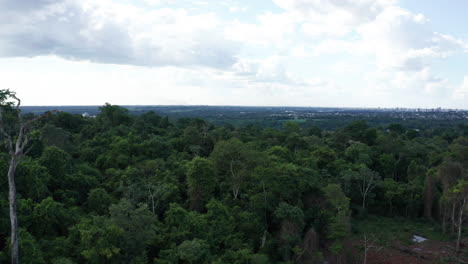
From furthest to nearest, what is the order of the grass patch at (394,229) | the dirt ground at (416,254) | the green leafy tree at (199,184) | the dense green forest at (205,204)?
1. the grass patch at (394,229)
2. the green leafy tree at (199,184)
3. the dirt ground at (416,254)
4. the dense green forest at (205,204)

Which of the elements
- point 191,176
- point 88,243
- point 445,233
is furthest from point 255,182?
point 445,233

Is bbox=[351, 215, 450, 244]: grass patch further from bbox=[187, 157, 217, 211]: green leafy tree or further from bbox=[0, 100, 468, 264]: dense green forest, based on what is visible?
bbox=[187, 157, 217, 211]: green leafy tree

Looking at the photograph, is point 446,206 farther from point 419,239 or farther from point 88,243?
point 88,243

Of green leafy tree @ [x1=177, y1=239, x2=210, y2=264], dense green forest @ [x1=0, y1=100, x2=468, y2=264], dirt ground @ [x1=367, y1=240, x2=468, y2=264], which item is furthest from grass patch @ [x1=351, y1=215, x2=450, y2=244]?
green leafy tree @ [x1=177, y1=239, x2=210, y2=264]

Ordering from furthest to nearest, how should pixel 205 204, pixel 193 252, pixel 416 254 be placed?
pixel 416 254 → pixel 205 204 → pixel 193 252

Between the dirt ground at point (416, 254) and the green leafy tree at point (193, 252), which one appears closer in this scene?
the green leafy tree at point (193, 252)

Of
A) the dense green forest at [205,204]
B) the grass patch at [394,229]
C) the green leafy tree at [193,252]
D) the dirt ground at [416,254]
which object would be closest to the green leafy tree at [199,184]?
the dense green forest at [205,204]

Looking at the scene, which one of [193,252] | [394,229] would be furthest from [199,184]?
[394,229]

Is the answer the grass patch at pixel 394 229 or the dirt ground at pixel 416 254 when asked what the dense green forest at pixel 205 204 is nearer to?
the grass patch at pixel 394 229

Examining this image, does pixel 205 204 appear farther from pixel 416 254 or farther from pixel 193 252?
pixel 416 254

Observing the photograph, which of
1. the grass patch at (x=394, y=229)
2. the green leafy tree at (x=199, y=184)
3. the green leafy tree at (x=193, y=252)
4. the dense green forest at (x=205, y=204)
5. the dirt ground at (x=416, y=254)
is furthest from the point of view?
the grass patch at (x=394, y=229)
